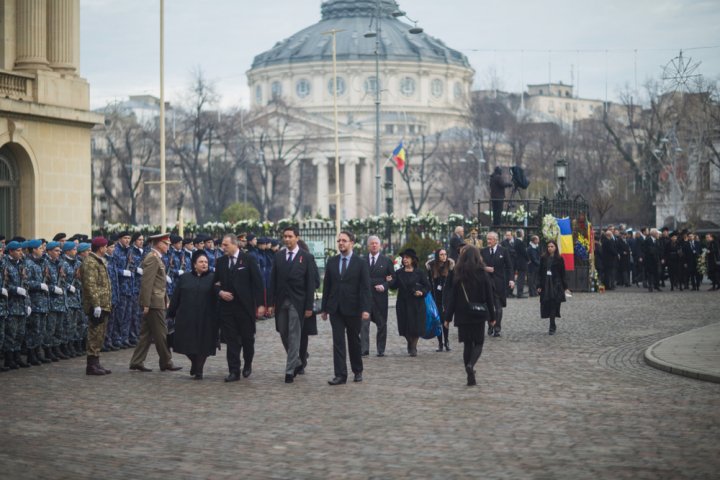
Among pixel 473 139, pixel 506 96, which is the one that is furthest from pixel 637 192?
pixel 506 96

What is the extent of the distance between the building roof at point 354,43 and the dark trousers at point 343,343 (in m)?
119

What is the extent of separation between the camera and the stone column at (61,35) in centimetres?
2794

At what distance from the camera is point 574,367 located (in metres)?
16.7

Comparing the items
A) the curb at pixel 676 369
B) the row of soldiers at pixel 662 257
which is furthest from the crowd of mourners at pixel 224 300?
the row of soldiers at pixel 662 257

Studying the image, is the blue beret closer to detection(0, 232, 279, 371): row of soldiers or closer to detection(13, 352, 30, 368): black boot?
detection(0, 232, 279, 371): row of soldiers

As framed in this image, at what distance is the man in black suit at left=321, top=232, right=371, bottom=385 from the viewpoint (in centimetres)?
1552

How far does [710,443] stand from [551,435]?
4.50ft

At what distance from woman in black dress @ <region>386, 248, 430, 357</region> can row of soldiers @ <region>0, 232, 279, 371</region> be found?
128 inches

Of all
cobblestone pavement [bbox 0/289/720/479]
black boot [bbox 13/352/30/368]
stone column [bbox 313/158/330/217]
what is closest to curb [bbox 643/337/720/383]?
cobblestone pavement [bbox 0/289/720/479]

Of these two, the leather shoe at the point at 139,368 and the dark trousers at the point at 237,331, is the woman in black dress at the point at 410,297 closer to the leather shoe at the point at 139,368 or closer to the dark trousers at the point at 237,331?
the dark trousers at the point at 237,331

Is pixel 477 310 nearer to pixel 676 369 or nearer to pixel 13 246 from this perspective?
pixel 676 369

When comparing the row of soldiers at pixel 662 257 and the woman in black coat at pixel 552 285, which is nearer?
the woman in black coat at pixel 552 285

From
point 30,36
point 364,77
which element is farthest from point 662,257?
point 364,77

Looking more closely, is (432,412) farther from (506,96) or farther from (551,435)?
(506,96)
